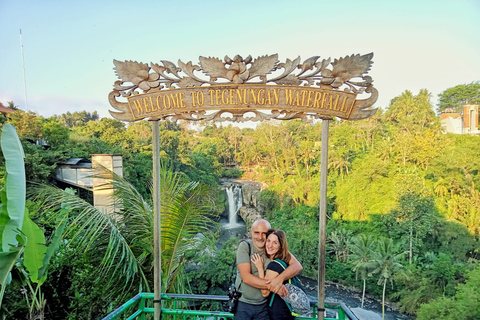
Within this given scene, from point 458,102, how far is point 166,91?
34917 mm

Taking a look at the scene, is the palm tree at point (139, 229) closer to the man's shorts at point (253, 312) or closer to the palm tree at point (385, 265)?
the man's shorts at point (253, 312)

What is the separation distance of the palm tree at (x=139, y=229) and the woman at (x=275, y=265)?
1.58 m

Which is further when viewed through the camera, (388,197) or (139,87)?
(388,197)

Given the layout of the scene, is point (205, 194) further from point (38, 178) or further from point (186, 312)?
point (38, 178)

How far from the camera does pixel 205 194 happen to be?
3445mm

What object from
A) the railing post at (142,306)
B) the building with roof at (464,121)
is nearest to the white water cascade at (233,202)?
the building with roof at (464,121)

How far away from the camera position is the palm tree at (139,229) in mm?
3244

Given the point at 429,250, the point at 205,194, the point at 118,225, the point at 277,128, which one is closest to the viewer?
the point at 205,194

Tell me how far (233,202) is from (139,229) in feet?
76.8

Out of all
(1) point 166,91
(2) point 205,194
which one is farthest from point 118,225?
(1) point 166,91

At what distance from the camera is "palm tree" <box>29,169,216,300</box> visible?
324 centimetres

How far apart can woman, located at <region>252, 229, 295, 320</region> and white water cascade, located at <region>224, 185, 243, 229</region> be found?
24466 mm

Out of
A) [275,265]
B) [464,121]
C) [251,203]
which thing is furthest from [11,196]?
[464,121]

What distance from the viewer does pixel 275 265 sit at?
1.89m
